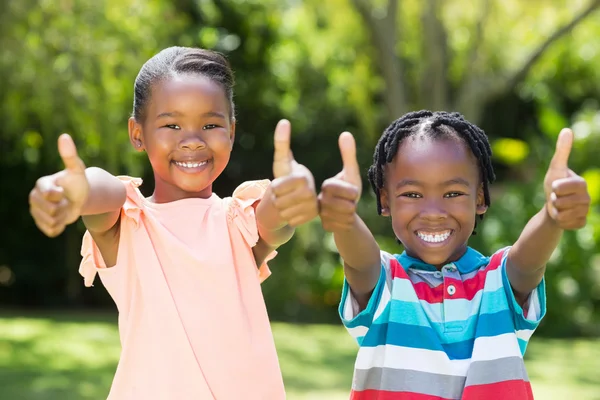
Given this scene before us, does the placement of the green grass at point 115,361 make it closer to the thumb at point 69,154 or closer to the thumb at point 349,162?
the thumb at point 349,162

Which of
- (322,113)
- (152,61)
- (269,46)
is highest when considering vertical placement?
(269,46)

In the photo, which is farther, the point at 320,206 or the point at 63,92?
the point at 63,92

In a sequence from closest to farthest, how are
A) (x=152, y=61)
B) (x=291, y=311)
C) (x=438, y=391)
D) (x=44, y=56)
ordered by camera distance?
(x=438, y=391) → (x=152, y=61) → (x=44, y=56) → (x=291, y=311)

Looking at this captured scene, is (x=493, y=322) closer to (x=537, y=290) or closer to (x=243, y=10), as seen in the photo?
(x=537, y=290)

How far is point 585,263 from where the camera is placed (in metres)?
10.6

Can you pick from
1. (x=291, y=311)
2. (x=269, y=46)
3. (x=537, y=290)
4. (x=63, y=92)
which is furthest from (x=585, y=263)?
(x=537, y=290)

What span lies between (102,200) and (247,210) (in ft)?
1.68

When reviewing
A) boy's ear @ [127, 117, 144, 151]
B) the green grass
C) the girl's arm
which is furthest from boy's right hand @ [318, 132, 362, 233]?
the green grass

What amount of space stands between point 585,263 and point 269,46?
5.31 m

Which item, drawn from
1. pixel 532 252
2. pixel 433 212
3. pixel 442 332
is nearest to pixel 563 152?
pixel 532 252

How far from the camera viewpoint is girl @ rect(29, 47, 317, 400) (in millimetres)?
2738

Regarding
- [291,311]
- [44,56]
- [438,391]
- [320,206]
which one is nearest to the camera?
[320,206]

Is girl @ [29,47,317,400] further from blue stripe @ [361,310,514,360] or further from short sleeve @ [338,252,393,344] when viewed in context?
blue stripe @ [361,310,514,360]

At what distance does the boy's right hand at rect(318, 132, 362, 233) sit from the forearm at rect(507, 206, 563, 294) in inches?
21.6
